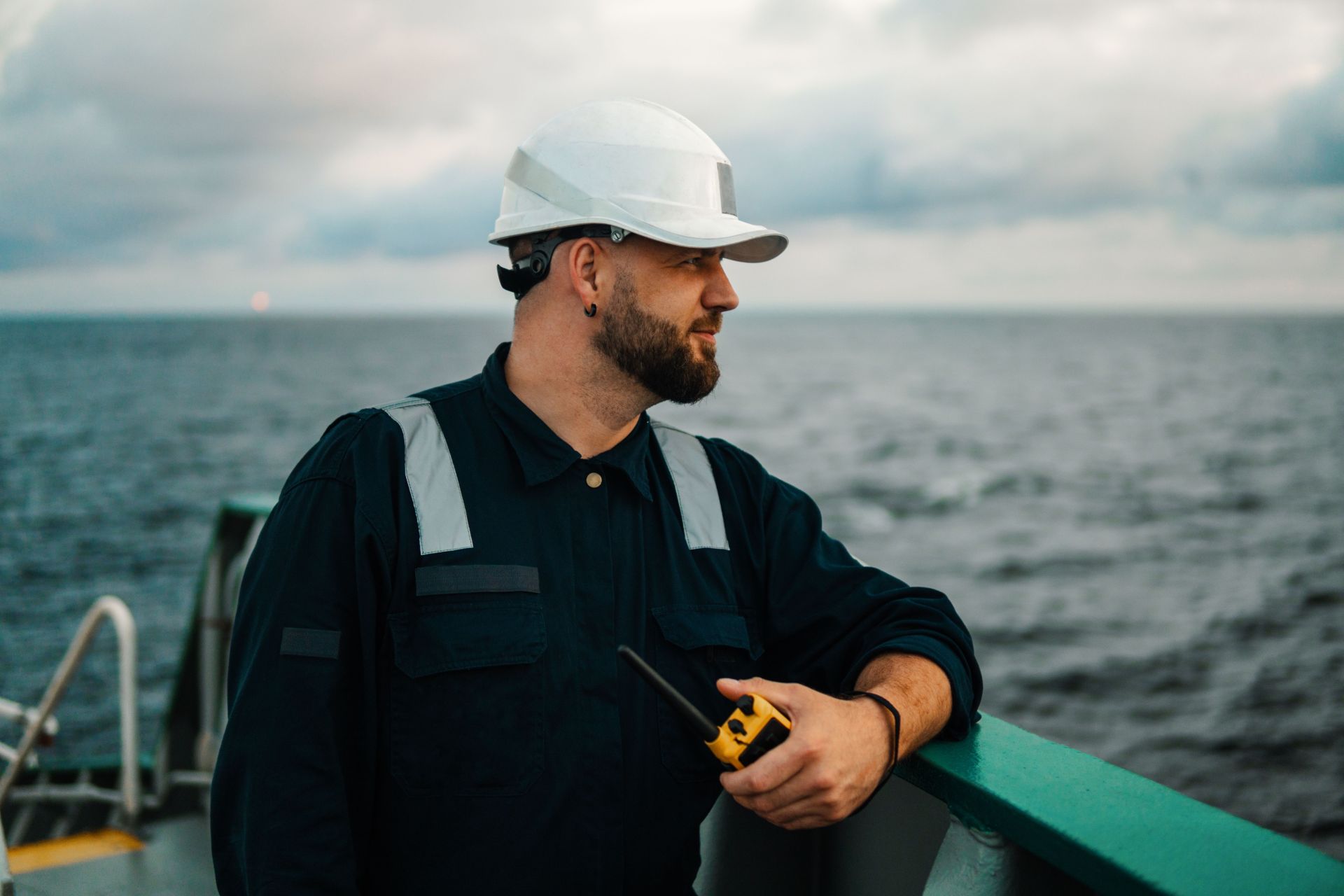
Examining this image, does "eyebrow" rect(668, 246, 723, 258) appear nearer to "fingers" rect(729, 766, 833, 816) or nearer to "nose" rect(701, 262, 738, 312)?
"nose" rect(701, 262, 738, 312)

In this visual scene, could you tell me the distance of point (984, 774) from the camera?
176 centimetres

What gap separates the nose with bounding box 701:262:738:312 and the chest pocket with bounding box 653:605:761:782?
0.64 meters

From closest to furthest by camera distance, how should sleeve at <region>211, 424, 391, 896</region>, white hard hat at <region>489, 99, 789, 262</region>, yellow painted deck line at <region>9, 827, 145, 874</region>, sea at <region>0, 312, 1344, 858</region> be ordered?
sleeve at <region>211, 424, 391, 896</region> < white hard hat at <region>489, 99, 789, 262</region> < yellow painted deck line at <region>9, 827, 145, 874</region> < sea at <region>0, 312, 1344, 858</region>

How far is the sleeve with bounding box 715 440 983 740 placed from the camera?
2.11 metres

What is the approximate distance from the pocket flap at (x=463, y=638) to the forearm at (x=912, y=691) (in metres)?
0.64

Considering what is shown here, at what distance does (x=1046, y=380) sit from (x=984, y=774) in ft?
262

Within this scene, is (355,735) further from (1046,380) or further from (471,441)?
(1046,380)

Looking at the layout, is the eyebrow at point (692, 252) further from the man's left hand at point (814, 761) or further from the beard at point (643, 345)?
the man's left hand at point (814, 761)

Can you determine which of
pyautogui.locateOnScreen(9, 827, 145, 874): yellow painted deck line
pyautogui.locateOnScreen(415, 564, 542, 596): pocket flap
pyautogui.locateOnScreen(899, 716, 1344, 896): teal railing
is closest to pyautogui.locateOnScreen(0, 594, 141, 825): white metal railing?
pyautogui.locateOnScreen(9, 827, 145, 874): yellow painted deck line

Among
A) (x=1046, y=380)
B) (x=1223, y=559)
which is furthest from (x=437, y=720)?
(x=1046, y=380)

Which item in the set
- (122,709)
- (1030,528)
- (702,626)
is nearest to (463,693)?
(702,626)

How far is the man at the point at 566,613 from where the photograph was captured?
5.70 feet

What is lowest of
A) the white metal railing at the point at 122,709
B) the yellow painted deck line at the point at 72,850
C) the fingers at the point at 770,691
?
the yellow painted deck line at the point at 72,850

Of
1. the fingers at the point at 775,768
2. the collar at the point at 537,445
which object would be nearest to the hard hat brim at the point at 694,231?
the collar at the point at 537,445
